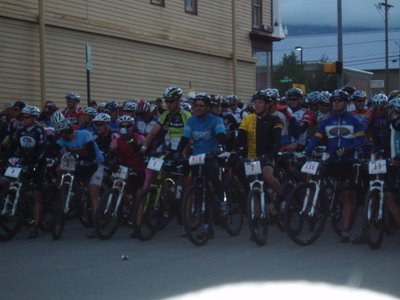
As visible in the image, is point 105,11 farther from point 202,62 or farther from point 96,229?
point 96,229

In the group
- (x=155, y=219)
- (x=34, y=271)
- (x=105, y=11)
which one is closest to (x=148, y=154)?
(x=155, y=219)

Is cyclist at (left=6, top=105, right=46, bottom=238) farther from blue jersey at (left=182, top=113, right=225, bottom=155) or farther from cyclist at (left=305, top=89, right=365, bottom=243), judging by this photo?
cyclist at (left=305, top=89, right=365, bottom=243)

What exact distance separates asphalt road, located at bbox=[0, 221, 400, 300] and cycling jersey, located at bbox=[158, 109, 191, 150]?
1489 millimetres

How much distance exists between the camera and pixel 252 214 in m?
11.1

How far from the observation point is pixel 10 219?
1211 cm

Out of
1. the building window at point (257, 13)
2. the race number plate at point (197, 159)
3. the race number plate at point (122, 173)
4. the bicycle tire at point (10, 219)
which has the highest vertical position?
the building window at point (257, 13)

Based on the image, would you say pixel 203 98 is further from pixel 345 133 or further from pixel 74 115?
pixel 74 115

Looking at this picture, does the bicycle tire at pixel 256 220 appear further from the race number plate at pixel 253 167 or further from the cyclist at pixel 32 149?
the cyclist at pixel 32 149

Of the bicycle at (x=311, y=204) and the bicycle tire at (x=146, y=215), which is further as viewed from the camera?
the bicycle tire at (x=146, y=215)

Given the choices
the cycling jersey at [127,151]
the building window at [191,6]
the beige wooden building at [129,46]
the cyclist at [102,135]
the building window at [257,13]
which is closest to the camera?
the cycling jersey at [127,151]

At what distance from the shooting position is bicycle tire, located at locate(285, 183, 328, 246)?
11070 millimetres

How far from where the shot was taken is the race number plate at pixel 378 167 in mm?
10633

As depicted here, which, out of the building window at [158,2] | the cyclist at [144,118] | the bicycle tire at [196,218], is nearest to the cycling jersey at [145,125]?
the cyclist at [144,118]

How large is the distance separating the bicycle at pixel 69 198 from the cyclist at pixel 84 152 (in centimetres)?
10
